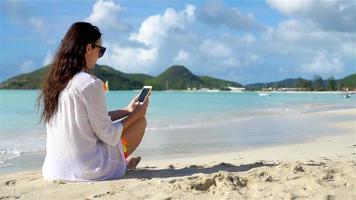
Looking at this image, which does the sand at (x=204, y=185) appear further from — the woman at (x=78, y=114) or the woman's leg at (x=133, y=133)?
the woman's leg at (x=133, y=133)

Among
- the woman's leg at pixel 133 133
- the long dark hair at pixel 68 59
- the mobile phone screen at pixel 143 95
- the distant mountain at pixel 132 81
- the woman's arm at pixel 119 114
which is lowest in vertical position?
the woman's leg at pixel 133 133

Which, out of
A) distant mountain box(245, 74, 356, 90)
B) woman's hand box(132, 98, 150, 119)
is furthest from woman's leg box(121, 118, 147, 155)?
distant mountain box(245, 74, 356, 90)

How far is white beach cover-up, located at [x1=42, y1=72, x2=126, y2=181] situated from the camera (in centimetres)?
404

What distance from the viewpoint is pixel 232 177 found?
424 centimetres

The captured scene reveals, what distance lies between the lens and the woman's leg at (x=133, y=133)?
4648 mm

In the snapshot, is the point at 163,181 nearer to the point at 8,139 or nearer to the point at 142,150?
the point at 142,150

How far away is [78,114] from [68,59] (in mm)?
475

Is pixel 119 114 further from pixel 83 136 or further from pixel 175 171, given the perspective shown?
pixel 175 171

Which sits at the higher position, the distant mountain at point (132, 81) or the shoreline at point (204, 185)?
the distant mountain at point (132, 81)

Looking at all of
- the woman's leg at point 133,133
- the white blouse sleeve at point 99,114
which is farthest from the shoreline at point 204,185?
the white blouse sleeve at point 99,114

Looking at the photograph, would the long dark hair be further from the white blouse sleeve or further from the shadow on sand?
the shadow on sand

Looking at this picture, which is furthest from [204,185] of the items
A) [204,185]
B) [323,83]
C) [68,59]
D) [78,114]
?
[323,83]

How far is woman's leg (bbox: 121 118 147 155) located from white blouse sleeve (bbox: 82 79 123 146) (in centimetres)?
41

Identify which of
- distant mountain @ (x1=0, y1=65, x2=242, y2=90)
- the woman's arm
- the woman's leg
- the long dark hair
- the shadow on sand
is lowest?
the shadow on sand
